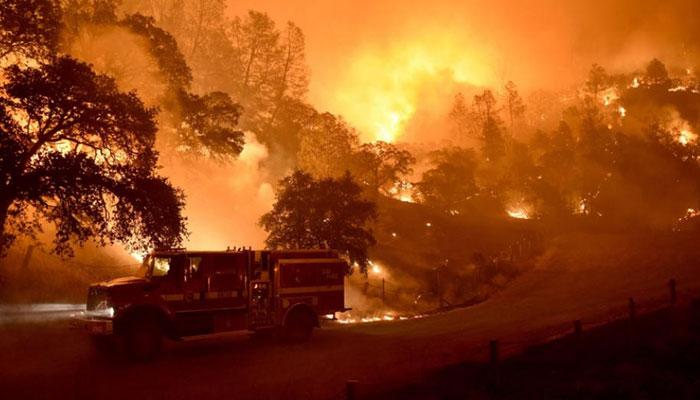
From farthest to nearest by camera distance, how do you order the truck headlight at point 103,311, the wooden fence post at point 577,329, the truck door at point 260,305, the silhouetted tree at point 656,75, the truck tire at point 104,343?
the silhouetted tree at point 656,75 < the truck door at point 260,305 < the truck tire at point 104,343 < the truck headlight at point 103,311 < the wooden fence post at point 577,329

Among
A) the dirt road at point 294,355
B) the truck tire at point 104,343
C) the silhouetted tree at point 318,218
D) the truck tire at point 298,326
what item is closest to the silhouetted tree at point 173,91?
the silhouetted tree at point 318,218

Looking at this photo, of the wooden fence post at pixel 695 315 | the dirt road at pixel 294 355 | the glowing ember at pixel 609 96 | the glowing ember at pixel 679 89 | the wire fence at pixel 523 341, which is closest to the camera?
the dirt road at pixel 294 355

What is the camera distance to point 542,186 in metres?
67.6

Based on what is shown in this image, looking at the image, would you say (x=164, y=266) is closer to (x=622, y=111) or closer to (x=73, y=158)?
(x=73, y=158)

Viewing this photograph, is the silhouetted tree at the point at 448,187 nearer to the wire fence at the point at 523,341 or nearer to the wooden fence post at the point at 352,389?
the wire fence at the point at 523,341

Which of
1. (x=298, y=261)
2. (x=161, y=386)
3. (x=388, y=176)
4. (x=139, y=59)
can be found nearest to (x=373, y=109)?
(x=388, y=176)

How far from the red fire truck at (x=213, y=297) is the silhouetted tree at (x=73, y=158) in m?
2.21

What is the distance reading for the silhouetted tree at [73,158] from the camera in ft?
45.2

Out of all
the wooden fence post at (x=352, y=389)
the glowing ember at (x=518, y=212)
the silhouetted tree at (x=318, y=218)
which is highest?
the glowing ember at (x=518, y=212)

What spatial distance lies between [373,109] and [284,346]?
285 ft

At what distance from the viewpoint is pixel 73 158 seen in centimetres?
1428

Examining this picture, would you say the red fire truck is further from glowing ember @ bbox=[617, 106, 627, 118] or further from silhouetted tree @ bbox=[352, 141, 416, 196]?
glowing ember @ bbox=[617, 106, 627, 118]

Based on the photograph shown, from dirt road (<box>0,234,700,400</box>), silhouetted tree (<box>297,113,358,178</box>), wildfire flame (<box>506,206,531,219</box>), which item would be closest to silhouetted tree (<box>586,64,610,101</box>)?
wildfire flame (<box>506,206,531,219</box>)

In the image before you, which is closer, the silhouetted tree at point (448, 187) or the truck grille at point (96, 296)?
the truck grille at point (96, 296)
